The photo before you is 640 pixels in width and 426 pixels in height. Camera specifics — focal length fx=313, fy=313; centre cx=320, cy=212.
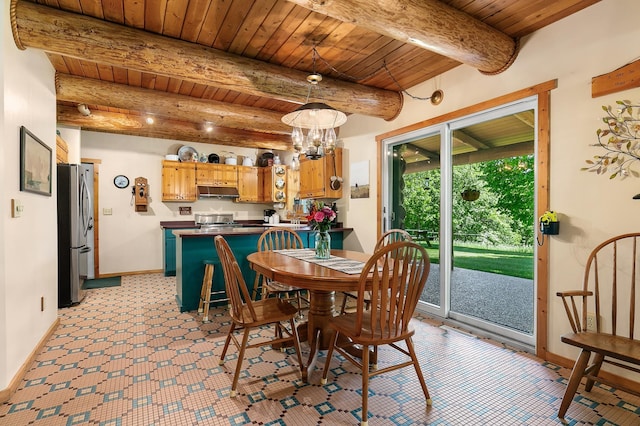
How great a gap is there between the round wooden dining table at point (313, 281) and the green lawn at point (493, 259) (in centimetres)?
123

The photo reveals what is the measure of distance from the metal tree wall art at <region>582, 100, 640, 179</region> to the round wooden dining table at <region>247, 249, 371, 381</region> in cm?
182

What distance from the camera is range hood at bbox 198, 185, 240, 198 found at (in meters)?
6.05

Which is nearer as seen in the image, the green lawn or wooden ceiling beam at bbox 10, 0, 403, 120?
wooden ceiling beam at bbox 10, 0, 403, 120

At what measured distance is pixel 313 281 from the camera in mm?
1879

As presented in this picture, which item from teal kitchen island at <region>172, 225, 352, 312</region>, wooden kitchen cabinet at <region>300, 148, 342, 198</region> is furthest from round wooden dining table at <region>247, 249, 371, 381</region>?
wooden kitchen cabinet at <region>300, 148, 342, 198</region>

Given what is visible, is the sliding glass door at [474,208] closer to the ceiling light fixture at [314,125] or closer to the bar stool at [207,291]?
the ceiling light fixture at [314,125]

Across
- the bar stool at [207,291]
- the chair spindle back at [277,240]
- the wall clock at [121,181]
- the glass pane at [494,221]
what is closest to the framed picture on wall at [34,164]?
the bar stool at [207,291]

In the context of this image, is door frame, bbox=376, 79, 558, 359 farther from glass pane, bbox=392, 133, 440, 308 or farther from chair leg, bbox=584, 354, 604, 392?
glass pane, bbox=392, 133, 440, 308

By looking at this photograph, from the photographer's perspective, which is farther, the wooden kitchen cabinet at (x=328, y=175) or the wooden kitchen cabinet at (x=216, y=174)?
the wooden kitchen cabinet at (x=216, y=174)

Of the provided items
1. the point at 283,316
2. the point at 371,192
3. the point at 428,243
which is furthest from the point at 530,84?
the point at 283,316

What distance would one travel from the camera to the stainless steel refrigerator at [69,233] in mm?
3645

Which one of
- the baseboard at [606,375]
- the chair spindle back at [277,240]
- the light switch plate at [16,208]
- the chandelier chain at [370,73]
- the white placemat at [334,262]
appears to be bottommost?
the baseboard at [606,375]

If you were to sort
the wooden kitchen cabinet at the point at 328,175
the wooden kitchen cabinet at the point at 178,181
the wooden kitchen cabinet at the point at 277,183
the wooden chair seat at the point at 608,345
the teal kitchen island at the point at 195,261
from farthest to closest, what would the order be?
the wooden kitchen cabinet at the point at 277,183 → the wooden kitchen cabinet at the point at 178,181 → the wooden kitchen cabinet at the point at 328,175 → the teal kitchen island at the point at 195,261 → the wooden chair seat at the point at 608,345

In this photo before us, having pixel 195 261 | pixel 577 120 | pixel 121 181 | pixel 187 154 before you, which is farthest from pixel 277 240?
pixel 121 181
